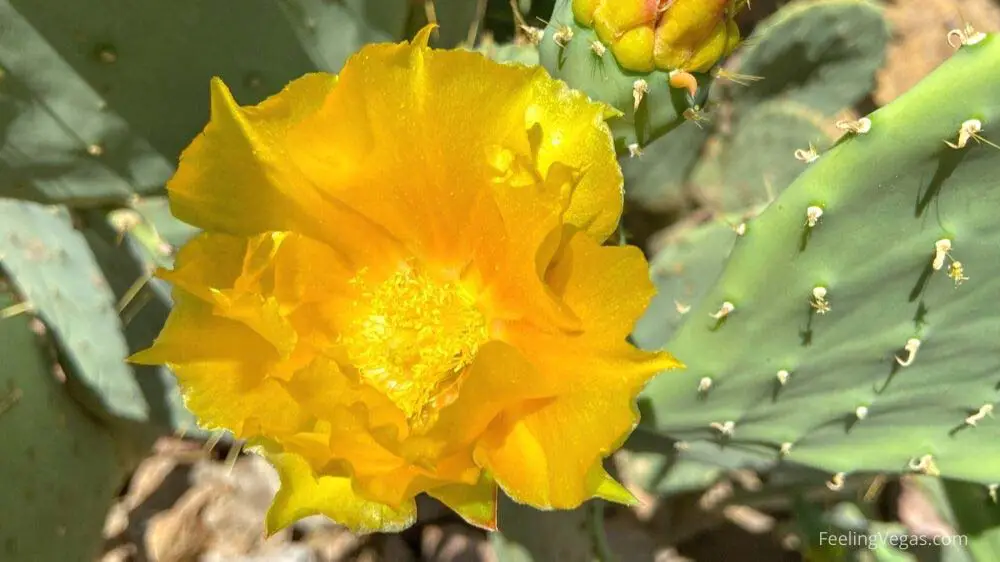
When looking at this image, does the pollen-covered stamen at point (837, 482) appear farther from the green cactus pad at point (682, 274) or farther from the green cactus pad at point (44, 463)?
the green cactus pad at point (44, 463)

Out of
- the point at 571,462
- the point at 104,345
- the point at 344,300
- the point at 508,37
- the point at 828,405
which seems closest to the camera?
the point at 571,462

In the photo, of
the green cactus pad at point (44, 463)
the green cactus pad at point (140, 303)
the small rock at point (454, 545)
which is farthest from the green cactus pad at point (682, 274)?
the green cactus pad at point (44, 463)

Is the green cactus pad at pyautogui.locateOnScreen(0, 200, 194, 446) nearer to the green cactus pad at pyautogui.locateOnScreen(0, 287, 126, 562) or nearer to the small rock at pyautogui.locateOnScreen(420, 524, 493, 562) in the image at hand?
the green cactus pad at pyautogui.locateOnScreen(0, 287, 126, 562)

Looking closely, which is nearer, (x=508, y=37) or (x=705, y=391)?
(x=705, y=391)

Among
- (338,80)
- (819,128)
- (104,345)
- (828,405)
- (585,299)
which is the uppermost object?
(338,80)

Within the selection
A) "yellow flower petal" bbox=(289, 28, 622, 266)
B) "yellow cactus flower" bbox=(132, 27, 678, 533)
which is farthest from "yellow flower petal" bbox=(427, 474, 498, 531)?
"yellow flower petal" bbox=(289, 28, 622, 266)

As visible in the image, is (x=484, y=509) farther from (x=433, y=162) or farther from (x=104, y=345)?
(x=104, y=345)

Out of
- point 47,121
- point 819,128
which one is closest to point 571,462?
point 47,121
